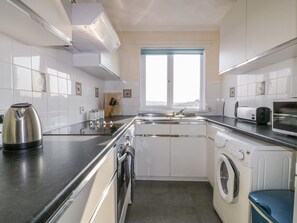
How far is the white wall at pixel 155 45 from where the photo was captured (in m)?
3.19

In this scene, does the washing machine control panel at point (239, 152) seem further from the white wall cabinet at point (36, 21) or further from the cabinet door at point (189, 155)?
the white wall cabinet at point (36, 21)

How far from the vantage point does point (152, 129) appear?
2.65 m

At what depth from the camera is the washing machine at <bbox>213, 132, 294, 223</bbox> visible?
123 centimetres

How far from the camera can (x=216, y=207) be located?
6.15ft

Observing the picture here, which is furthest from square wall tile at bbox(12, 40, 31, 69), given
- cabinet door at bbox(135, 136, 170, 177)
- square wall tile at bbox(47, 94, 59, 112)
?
cabinet door at bbox(135, 136, 170, 177)

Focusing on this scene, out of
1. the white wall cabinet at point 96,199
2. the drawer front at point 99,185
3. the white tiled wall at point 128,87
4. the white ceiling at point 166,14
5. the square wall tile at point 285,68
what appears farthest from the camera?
the white tiled wall at point 128,87

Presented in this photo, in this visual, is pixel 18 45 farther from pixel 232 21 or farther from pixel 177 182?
pixel 177 182

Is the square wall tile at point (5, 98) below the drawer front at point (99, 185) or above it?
above

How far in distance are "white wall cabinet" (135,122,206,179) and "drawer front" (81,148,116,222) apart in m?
1.44

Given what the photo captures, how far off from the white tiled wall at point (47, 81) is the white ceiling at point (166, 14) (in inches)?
36.1

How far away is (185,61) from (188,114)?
91 cm

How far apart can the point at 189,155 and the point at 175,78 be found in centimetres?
134

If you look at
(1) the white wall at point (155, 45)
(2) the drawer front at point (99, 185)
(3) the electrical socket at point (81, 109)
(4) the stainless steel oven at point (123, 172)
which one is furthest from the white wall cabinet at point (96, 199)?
(1) the white wall at point (155, 45)

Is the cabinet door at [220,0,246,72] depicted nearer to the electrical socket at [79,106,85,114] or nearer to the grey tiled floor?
the grey tiled floor
